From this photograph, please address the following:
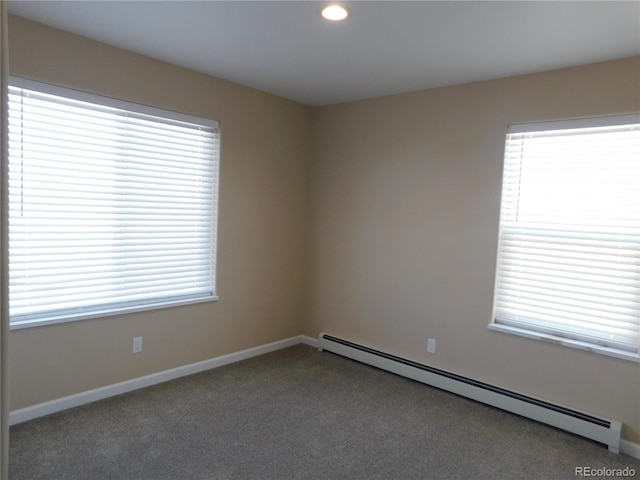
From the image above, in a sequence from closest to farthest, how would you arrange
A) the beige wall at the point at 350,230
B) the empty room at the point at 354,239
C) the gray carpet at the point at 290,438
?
the gray carpet at the point at 290,438 < the empty room at the point at 354,239 < the beige wall at the point at 350,230

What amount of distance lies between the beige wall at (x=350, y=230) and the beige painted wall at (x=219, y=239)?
12mm

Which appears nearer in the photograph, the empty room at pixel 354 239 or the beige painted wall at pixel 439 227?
the empty room at pixel 354 239

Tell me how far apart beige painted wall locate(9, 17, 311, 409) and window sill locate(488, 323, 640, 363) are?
2.15 m

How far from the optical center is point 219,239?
374 centimetres

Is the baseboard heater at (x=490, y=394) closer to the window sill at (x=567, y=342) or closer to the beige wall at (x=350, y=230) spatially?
the beige wall at (x=350, y=230)

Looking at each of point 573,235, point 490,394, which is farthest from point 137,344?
point 573,235

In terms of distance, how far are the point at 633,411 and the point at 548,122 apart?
2.02 m

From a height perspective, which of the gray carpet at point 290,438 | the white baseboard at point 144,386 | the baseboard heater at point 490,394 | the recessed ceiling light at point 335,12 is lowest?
the gray carpet at point 290,438

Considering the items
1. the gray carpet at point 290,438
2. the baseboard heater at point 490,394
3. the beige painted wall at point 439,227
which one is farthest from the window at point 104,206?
the baseboard heater at point 490,394

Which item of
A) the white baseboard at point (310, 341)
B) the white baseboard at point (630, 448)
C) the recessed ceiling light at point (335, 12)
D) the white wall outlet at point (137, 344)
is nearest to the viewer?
the recessed ceiling light at point (335, 12)

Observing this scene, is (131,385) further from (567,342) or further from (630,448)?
(630,448)

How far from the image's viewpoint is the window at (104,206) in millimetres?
2662

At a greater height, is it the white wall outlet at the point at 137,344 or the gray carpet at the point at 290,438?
the white wall outlet at the point at 137,344

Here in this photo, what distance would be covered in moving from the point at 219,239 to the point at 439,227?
6.39 feet
